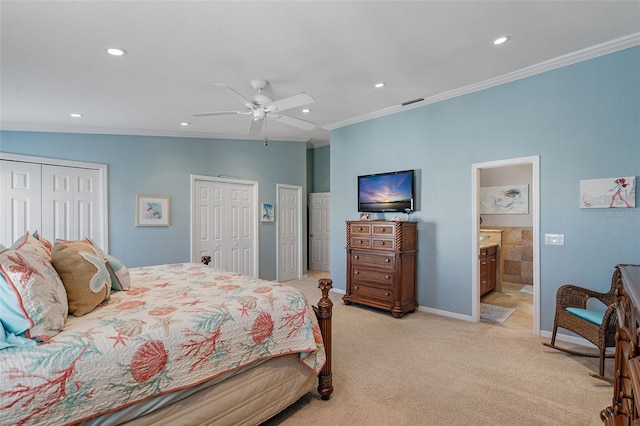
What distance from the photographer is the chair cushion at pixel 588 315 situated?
8.37 feet

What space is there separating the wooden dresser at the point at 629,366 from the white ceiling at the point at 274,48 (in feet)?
6.87

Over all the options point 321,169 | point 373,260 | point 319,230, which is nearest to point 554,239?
point 373,260

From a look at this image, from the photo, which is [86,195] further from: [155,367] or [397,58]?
[397,58]

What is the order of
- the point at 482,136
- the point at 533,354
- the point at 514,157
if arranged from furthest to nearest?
the point at 482,136 < the point at 514,157 < the point at 533,354

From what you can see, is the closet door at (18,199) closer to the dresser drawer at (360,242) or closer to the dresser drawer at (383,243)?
the dresser drawer at (360,242)

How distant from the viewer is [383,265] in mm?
4055

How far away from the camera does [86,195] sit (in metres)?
4.52

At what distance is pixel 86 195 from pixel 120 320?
4.02 m

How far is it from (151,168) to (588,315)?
5.87m

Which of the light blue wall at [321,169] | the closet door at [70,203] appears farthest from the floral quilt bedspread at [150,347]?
the light blue wall at [321,169]

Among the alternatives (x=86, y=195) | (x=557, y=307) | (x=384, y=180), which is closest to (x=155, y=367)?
(x=557, y=307)

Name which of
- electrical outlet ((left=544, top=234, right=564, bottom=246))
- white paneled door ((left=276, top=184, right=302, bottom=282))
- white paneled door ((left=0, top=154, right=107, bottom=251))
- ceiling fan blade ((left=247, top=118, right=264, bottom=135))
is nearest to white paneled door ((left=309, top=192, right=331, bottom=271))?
white paneled door ((left=276, top=184, right=302, bottom=282))

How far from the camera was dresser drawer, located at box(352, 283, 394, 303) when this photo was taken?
4005 millimetres

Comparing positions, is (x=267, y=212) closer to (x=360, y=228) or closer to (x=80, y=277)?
(x=360, y=228)
